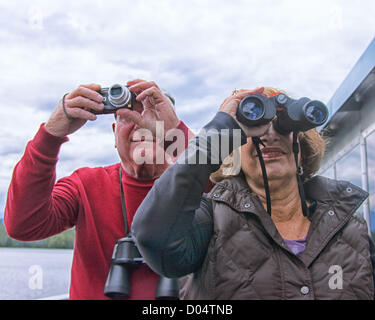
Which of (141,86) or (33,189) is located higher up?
(141,86)

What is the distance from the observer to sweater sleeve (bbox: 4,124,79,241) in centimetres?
159

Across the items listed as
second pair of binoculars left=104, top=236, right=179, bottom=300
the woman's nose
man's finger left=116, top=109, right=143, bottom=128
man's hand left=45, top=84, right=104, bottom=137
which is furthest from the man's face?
the woman's nose

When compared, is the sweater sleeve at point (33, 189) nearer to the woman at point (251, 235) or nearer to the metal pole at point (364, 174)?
the woman at point (251, 235)

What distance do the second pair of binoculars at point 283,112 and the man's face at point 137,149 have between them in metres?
0.56

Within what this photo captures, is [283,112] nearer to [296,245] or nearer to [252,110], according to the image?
[252,110]

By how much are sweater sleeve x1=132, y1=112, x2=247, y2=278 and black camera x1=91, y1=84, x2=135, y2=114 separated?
17.4 inches

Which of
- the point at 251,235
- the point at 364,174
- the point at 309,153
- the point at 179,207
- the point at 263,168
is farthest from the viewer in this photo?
the point at 364,174

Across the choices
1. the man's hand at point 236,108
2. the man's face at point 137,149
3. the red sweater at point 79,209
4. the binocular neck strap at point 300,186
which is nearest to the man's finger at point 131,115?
the man's face at point 137,149

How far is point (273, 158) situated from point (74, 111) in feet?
2.47

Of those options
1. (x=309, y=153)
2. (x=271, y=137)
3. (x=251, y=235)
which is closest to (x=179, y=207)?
(x=251, y=235)

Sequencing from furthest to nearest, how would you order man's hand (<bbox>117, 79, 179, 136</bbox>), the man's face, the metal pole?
the metal pole
the man's face
man's hand (<bbox>117, 79, 179, 136</bbox>)

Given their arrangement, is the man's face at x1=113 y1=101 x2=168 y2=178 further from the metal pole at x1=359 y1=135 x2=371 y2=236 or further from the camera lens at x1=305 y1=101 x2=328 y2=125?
the metal pole at x1=359 y1=135 x2=371 y2=236

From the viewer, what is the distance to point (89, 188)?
1.88m
